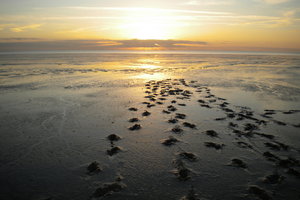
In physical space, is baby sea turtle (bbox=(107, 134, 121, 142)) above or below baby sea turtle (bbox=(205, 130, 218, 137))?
below

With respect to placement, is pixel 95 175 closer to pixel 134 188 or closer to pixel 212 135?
pixel 134 188

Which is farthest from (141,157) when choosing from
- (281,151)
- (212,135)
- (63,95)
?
(63,95)

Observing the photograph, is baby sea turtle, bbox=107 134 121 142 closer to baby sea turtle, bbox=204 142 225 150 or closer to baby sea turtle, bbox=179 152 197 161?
baby sea turtle, bbox=179 152 197 161

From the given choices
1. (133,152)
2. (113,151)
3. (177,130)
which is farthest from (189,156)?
(113,151)

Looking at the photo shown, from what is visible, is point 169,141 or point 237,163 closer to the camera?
point 237,163

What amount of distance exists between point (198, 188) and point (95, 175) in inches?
126

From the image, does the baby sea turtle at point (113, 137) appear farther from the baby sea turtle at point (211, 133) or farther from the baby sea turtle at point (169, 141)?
the baby sea turtle at point (211, 133)

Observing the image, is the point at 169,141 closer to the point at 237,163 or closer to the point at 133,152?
the point at 133,152

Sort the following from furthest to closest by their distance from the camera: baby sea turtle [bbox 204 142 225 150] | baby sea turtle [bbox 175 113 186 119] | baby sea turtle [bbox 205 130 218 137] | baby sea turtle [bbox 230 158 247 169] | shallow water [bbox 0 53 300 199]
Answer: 1. baby sea turtle [bbox 175 113 186 119]
2. baby sea turtle [bbox 205 130 218 137]
3. baby sea turtle [bbox 204 142 225 150]
4. baby sea turtle [bbox 230 158 247 169]
5. shallow water [bbox 0 53 300 199]

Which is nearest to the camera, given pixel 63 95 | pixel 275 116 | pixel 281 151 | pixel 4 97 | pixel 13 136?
pixel 281 151

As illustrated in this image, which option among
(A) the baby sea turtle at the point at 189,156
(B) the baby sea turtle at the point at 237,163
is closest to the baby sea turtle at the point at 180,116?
(A) the baby sea turtle at the point at 189,156

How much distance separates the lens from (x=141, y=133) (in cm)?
898

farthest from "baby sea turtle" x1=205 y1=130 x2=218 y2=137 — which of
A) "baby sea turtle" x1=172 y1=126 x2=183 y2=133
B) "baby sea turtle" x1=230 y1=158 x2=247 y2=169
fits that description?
"baby sea turtle" x1=230 y1=158 x2=247 y2=169

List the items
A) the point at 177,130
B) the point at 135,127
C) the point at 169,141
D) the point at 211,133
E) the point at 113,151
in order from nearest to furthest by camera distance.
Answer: the point at 113,151, the point at 169,141, the point at 211,133, the point at 177,130, the point at 135,127
